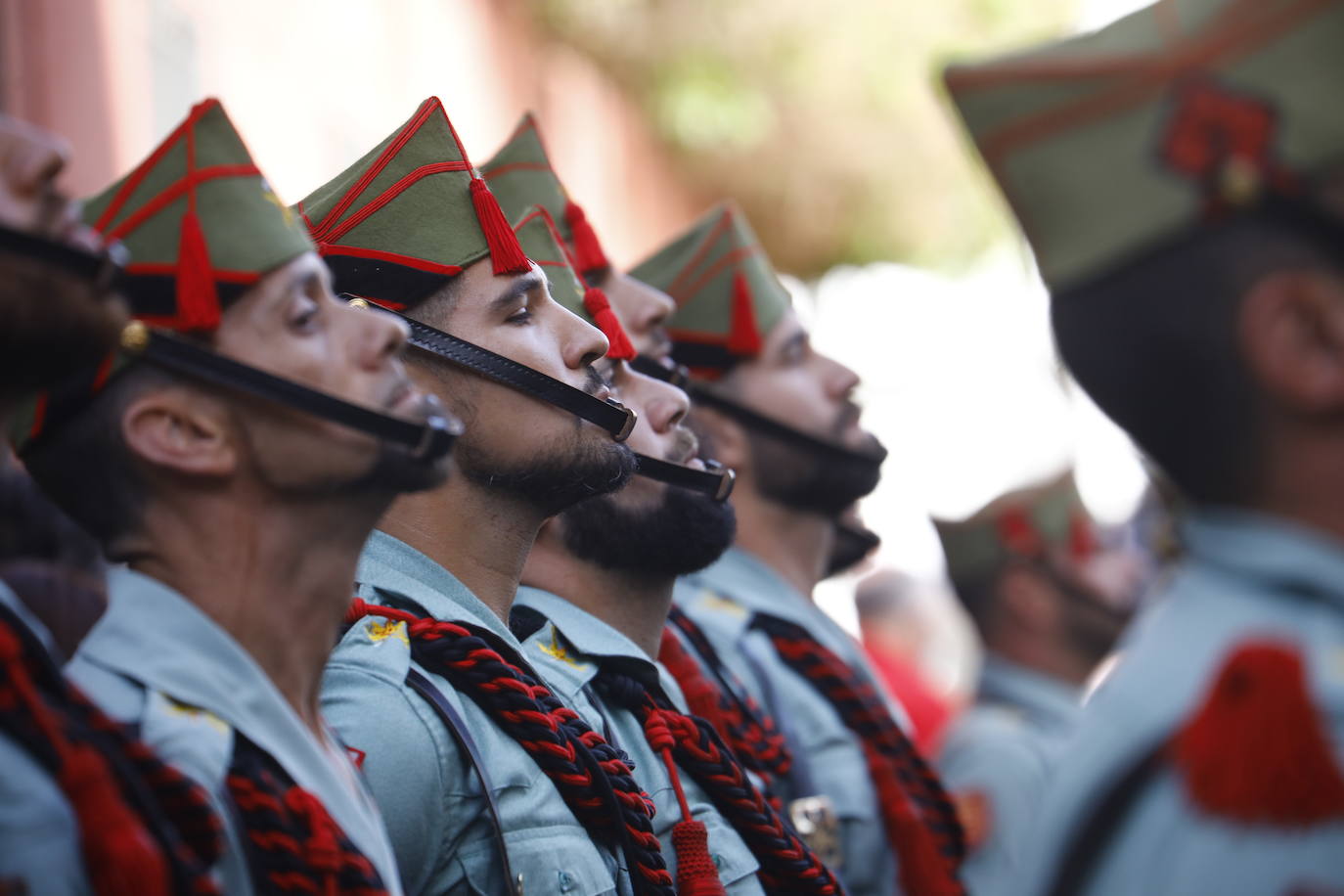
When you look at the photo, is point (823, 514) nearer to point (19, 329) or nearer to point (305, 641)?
point (305, 641)

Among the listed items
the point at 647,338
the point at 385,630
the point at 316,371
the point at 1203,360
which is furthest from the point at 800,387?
the point at 1203,360

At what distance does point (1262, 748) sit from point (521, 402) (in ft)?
5.84

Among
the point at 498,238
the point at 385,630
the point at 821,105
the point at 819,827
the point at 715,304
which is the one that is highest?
the point at 821,105

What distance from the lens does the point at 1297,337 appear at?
1560 millimetres

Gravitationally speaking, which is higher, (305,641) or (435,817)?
(305,641)

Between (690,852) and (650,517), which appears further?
(650,517)

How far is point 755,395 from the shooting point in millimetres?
4434

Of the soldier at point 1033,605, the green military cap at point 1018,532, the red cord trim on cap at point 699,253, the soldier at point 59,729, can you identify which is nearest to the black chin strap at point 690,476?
the red cord trim on cap at point 699,253

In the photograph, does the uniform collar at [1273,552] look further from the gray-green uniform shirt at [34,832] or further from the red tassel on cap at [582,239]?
the red tassel on cap at [582,239]

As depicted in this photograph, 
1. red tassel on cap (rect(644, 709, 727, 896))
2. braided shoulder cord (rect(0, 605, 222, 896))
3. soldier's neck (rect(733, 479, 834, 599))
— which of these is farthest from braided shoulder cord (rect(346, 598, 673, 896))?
soldier's neck (rect(733, 479, 834, 599))

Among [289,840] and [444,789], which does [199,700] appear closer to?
[289,840]

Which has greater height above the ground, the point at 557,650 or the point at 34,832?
the point at 557,650

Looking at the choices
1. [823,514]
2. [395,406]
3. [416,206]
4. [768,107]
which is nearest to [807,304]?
[768,107]

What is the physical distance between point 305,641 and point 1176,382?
4.01ft
